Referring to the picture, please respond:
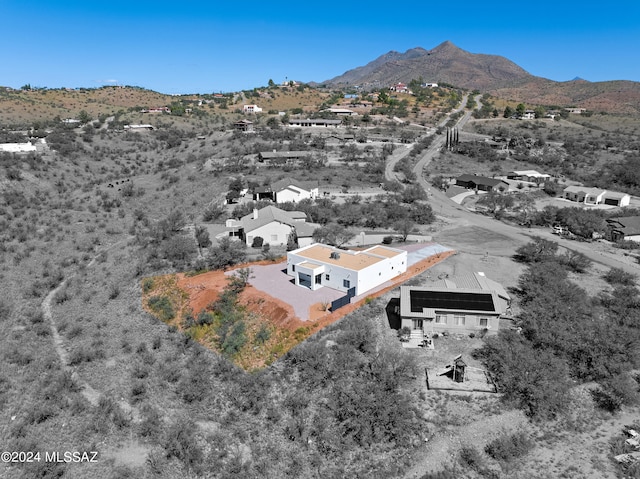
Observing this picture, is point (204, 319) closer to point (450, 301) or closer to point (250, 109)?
point (450, 301)

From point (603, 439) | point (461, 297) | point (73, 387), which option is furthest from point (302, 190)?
point (603, 439)

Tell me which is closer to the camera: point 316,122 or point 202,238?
point 202,238

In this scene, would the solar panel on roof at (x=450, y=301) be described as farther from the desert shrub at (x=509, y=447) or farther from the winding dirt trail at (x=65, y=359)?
the winding dirt trail at (x=65, y=359)

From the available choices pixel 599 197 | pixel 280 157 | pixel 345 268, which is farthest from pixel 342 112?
pixel 345 268

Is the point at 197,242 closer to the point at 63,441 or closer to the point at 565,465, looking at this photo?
the point at 63,441

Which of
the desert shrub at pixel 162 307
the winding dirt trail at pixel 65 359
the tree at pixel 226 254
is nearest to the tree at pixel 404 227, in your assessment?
the tree at pixel 226 254

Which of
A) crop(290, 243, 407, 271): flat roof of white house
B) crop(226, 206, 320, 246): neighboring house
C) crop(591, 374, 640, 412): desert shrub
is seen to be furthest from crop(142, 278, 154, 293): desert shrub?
crop(591, 374, 640, 412): desert shrub
